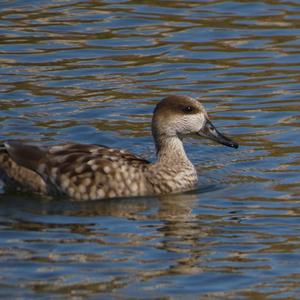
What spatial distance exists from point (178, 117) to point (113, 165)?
97cm

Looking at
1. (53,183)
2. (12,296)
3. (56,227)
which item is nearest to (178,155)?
(53,183)

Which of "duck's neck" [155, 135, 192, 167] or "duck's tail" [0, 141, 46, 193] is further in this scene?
"duck's neck" [155, 135, 192, 167]

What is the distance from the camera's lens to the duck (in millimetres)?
14641

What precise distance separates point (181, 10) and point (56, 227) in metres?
10.0

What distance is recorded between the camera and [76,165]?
14.7 metres

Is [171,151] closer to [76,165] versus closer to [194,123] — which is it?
[194,123]

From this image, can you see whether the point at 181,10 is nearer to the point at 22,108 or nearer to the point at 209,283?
the point at 22,108

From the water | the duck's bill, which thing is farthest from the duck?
the water

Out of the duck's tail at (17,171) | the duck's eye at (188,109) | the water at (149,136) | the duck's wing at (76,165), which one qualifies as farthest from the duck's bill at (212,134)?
the duck's tail at (17,171)

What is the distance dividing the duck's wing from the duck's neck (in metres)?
0.42

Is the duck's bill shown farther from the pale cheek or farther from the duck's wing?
the duck's wing

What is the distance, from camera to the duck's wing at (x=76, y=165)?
48.0 ft

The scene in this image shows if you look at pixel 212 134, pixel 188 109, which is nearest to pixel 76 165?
pixel 188 109

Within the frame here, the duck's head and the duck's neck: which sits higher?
the duck's head
